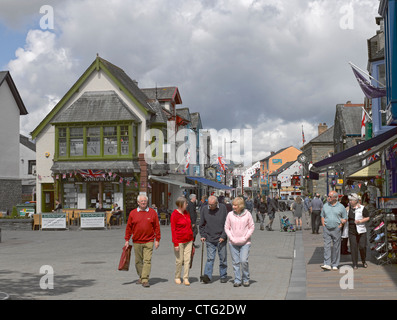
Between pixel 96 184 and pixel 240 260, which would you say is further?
pixel 96 184

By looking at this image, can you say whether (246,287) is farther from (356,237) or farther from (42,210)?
(42,210)

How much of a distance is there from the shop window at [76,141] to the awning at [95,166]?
73 cm

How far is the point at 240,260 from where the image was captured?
1115 cm

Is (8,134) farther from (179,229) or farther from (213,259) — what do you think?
(213,259)

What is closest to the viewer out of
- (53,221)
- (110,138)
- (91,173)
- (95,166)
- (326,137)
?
(53,221)

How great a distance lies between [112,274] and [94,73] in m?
28.0

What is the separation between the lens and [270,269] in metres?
13.2

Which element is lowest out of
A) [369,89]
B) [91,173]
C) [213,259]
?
[213,259]

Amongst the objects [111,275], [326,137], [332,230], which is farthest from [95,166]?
[326,137]

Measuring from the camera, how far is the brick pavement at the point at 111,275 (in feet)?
32.1

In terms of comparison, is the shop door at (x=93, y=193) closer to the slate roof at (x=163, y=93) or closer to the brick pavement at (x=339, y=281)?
the slate roof at (x=163, y=93)

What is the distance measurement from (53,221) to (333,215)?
67.4 feet

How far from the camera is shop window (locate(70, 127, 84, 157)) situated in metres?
37.0

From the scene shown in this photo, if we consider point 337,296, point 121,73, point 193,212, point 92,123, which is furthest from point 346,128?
point 337,296
